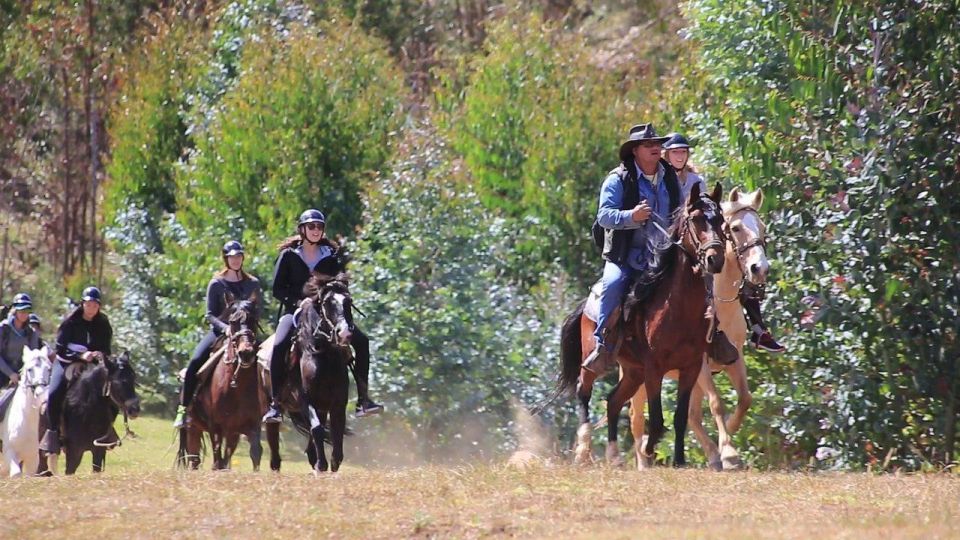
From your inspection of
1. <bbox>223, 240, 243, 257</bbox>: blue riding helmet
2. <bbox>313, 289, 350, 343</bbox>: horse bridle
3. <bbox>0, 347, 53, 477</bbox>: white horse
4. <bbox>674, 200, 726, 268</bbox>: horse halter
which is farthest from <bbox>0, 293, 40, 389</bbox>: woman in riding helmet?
<bbox>674, 200, 726, 268</bbox>: horse halter

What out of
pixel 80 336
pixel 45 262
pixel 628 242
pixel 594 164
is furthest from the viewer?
pixel 45 262

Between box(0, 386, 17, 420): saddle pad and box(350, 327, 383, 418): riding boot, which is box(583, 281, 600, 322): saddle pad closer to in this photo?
box(350, 327, 383, 418): riding boot

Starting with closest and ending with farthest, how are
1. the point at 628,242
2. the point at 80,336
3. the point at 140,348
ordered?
the point at 628,242 < the point at 80,336 < the point at 140,348

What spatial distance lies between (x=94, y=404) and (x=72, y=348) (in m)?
0.76

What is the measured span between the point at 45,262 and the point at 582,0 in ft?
64.5

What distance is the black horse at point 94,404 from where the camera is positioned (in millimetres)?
19547

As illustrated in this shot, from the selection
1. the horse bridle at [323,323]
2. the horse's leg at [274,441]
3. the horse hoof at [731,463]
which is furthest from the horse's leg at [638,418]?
the horse's leg at [274,441]

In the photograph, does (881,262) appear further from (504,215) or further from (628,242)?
(504,215)

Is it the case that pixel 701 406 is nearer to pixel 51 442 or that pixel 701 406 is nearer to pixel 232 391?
pixel 232 391

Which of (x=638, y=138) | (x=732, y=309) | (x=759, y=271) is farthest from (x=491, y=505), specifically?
(x=732, y=309)

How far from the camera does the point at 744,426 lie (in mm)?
19906

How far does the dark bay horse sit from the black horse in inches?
179

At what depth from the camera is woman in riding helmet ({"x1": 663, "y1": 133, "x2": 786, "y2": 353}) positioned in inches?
592

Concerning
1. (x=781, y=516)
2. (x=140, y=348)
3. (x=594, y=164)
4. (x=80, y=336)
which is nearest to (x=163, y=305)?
(x=140, y=348)
